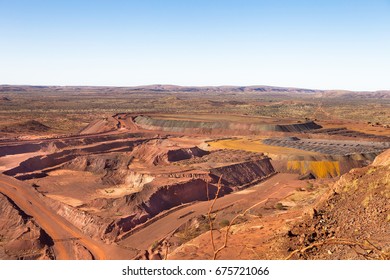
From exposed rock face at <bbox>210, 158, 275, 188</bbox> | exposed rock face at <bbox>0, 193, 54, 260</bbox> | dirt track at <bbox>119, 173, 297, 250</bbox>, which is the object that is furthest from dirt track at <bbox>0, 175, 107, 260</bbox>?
exposed rock face at <bbox>210, 158, 275, 188</bbox>

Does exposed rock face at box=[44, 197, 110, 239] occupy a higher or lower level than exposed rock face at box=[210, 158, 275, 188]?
lower

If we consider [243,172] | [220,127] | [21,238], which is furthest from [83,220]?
[220,127]

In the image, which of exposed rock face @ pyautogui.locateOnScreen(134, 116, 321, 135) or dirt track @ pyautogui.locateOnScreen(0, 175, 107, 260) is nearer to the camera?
dirt track @ pyautogui.locateOnScreen(0, 175, 107, 260)

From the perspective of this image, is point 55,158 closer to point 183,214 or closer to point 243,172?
point 243,172

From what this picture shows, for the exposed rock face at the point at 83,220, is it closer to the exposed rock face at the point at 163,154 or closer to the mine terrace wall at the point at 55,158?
the mine terrace wall at the point at 55,158

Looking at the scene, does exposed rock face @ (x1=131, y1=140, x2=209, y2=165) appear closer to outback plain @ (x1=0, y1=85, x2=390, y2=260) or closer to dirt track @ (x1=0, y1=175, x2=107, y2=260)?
outback plain @ (x1=0, y1=85, x2=390, y2=260)

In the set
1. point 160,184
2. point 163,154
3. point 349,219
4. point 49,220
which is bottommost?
point 49,220

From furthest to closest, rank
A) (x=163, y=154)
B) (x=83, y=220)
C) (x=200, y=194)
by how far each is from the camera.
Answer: (x=163, y=154) → (x=200, y=194) → (x=83, y=220)
